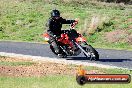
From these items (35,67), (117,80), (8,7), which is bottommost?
(8,7)

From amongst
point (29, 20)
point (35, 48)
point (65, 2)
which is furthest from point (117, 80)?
point (65, 2)

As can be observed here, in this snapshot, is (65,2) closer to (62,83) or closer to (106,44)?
(106,44)

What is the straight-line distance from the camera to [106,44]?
2527 centimetres

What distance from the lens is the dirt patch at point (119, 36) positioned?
25541 mm

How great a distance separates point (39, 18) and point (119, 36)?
31.4ft

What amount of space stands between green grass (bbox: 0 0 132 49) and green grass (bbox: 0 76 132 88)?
38.4ft

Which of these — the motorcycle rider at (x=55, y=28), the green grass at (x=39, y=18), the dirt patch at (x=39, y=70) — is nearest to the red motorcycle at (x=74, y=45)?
the motorcycle rider at (x=55, y=28)

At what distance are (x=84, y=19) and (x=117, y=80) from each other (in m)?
24.9

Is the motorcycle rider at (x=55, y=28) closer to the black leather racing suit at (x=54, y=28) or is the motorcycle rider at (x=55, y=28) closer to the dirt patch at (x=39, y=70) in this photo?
the black leather racing suit at (x=54, y=28)

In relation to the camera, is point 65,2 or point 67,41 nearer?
point 67,41

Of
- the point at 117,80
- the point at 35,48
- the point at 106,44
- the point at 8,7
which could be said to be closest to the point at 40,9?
the point at 8,7

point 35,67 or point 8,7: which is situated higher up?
point 35,67

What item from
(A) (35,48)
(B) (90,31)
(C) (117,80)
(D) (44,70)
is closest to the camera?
(C) (117,80)

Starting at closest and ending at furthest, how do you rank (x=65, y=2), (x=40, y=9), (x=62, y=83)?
1. (x=62, y=83)
2. (x=40, y=9)
3. (x=65, y=2)
